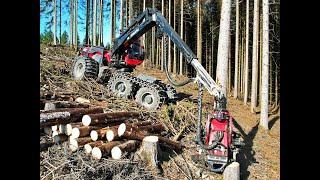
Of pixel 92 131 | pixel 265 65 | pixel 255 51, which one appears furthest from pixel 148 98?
pixel 255 51

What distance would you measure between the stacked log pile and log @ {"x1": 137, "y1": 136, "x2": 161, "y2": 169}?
0.35 ft

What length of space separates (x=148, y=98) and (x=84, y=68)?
107cm

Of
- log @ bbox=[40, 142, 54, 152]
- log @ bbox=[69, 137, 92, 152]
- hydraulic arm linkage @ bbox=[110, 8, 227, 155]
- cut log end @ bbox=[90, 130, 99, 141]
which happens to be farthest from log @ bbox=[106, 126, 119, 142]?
hydraulic arm linkage @ bbox=[110, 8, 227, 155]

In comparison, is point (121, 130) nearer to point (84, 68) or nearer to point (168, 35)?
point (168, 35)

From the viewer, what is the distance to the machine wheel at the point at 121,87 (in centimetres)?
Result: 522

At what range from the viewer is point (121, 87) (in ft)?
17.4

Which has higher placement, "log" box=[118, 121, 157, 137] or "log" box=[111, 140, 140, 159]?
"log" box=[118, 121, 157, 137]

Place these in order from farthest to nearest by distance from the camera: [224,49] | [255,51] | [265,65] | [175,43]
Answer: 1. [255,51]
2. [265,65]
3. [224,49]
4. [175,43]

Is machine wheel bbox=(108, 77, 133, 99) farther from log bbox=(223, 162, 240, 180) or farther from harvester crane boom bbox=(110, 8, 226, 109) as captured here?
log bbox=(223, 162, 240, 180)

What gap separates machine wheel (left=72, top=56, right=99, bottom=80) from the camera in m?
5.42

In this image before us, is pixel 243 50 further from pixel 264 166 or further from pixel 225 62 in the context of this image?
pixel 264 166
